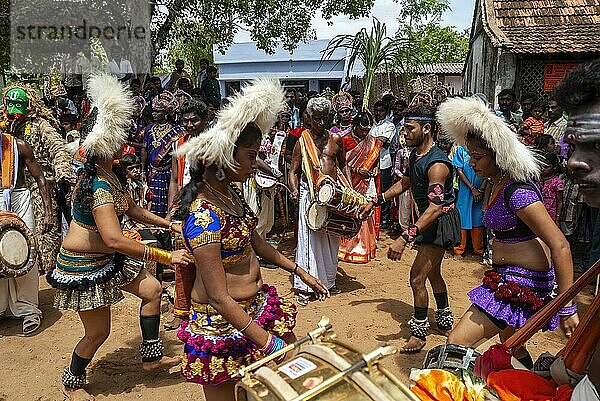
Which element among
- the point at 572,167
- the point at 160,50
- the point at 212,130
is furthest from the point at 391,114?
the point at 572,167

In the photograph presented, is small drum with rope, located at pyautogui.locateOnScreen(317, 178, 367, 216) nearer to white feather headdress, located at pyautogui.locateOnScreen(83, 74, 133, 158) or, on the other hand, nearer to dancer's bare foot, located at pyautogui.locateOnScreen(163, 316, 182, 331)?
dancer's bare foot, located at pyautogui.locateOnScreen(163, 316, 182, 331)

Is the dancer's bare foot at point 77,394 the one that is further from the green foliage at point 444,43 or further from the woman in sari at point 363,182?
the green foliage at point 444,43

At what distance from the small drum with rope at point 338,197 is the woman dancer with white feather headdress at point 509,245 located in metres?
2.27

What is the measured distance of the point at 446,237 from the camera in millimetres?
4320

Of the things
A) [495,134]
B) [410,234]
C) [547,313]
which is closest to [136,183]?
[410,234]

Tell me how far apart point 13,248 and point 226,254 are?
124 inches

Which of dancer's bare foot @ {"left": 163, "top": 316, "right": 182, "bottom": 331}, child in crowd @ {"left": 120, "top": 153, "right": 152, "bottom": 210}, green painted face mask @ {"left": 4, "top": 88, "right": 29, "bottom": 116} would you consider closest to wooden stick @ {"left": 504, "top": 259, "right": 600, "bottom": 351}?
dancer's bare foot @ {"left": 163, "top": 316, "right": 182, "bottom": 331}

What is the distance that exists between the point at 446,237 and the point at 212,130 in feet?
8.49

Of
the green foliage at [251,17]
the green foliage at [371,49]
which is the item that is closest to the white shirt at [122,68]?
the green foliage at [251,17]

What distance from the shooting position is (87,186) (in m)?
3.34

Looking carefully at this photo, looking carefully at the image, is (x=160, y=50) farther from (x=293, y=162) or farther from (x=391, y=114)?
(x=293, y=162)

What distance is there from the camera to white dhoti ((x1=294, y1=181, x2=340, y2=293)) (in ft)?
18.6

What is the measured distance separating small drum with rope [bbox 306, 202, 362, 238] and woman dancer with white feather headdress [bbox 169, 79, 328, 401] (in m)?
2.87

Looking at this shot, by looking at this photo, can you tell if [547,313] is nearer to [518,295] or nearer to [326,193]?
[518,295]
